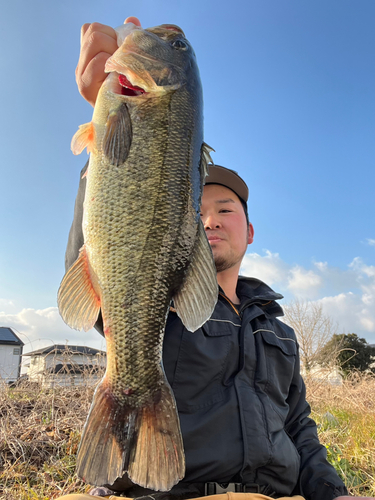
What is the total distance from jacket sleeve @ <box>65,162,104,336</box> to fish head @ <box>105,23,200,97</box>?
494 mm

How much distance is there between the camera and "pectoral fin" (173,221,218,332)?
1.60 m

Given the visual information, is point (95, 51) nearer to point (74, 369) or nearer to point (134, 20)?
point (134, 20)

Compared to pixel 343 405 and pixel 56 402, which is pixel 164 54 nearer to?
pixel 56 402

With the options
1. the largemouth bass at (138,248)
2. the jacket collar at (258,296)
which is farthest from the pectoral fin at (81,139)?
the jacket collar at (258,296)

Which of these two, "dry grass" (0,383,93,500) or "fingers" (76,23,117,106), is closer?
"fingers" (76,23,117,106)

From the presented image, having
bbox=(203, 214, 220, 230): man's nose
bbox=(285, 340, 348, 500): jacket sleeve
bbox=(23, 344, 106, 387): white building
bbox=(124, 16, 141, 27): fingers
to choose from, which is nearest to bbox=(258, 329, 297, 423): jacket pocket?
bbox=(285, 340, 348, 500): jacket sleeve

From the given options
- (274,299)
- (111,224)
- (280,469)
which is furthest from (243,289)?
(111,224)

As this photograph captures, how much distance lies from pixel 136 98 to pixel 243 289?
1.81 metres

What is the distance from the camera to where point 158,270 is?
1.60 metres

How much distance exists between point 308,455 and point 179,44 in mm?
2648

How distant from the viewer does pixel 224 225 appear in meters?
2.89

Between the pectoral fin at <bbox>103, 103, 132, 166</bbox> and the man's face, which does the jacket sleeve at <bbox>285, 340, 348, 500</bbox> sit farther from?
the pectoral fin at <bbox>103, 103, 132, 166</bbox>

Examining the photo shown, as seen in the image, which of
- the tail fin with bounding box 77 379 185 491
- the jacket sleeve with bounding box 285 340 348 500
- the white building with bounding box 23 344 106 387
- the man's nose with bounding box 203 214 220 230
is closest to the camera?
the tail fin with bounding box 77 379 185 491

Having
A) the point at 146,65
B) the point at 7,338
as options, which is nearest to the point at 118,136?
the point at 146,65
